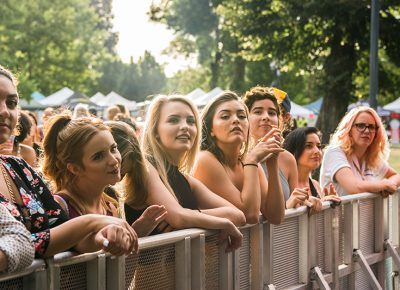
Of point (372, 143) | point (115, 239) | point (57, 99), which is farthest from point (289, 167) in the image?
point (57, 99)

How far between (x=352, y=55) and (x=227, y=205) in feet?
88.9

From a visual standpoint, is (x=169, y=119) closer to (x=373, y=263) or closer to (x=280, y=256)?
(x=280, y=256)

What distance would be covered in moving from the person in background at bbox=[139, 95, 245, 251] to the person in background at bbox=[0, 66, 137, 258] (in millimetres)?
1067

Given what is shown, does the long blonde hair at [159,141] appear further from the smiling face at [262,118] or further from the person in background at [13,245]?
the person in background at [13,245]

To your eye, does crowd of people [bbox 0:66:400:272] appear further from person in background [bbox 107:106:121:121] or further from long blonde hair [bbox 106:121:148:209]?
person in background [bbox 107:106:121:121]

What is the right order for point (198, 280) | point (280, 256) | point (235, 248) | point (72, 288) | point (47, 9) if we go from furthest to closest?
point (47, 9) < point (280, 256) < point (235, 248) < point (198, 280) < point (72, 288)

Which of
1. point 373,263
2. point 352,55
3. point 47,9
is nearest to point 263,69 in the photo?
point 47,9

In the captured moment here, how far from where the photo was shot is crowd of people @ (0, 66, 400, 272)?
3289 mm

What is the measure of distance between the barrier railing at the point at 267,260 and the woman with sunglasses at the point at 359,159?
0.17 meters

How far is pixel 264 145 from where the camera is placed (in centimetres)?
521

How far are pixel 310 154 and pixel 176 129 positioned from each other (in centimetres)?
233

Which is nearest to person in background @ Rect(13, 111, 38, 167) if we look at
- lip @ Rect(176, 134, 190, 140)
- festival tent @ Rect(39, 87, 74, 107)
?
lip @ Rect(176, 134, 190, 140)

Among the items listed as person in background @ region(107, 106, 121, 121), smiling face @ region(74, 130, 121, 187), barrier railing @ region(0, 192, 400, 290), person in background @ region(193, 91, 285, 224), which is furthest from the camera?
person in background @ region(107, 106, 121, 121)

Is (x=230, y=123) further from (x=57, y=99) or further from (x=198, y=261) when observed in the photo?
(x=57, y=99)
